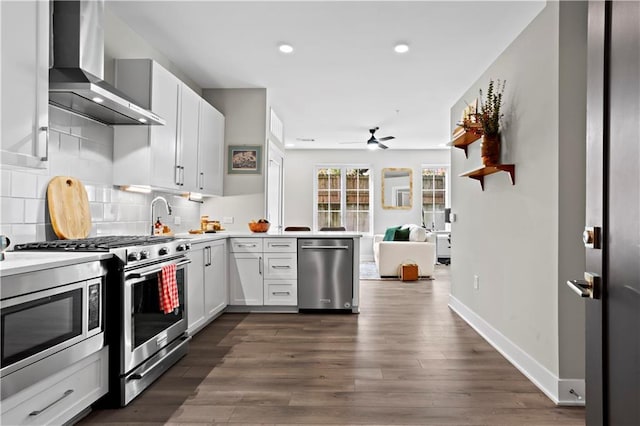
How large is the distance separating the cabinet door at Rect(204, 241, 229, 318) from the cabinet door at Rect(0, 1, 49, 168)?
2.05 meters

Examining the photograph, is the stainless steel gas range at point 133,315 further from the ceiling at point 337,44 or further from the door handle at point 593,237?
the door handle at point 593,237

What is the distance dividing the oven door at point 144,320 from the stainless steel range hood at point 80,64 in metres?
1.08

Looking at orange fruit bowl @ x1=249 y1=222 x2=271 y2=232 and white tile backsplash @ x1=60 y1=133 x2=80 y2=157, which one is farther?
orange fruit bowl @ x1=249 y1=222 x2=271 y2=232

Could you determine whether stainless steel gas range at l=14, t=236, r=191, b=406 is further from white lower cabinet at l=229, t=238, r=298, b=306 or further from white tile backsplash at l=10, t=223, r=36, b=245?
white lower cabinet at l=229, t=238, r=298, b=306

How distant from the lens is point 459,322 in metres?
4.24

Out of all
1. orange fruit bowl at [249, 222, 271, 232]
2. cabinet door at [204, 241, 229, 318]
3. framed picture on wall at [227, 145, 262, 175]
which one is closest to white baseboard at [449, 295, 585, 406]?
orange fruit bowl at [249, 222, 271, 232]

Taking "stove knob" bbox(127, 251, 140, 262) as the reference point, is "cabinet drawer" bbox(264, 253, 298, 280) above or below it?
below

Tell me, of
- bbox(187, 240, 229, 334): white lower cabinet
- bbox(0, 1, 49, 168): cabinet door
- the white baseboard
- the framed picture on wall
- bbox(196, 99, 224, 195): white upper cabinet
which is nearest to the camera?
bbox(0, 1, 49, 168): cabinet door

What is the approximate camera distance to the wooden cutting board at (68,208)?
8.38ft

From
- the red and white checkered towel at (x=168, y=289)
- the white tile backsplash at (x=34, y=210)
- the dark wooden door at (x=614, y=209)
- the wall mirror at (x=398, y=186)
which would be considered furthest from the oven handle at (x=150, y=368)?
the wall mirror at (x=398, y=186)

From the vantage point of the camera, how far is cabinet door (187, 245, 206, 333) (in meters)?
3.46

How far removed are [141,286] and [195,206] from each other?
2615 mm

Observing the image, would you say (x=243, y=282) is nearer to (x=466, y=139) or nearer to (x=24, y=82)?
(x=466, y=139)

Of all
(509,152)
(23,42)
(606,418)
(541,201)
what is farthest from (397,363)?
(23,42)
